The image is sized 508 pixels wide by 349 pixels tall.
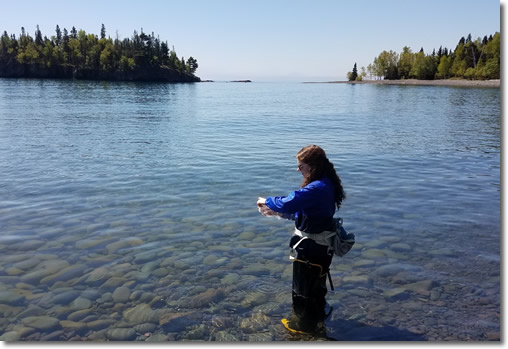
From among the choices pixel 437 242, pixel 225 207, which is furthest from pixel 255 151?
pixel 437 242

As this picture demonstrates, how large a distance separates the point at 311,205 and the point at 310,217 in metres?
0.22

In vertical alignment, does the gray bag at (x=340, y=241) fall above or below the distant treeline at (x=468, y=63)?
below

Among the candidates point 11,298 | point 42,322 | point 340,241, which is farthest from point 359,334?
point 11,298

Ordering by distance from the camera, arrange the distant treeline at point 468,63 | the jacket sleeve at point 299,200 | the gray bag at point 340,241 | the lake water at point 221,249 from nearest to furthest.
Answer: the jacket sleeve at point 299,200 → the gray bag at point 340,241 → the lake water at point 221,249 → the distant treeline at point 468,63

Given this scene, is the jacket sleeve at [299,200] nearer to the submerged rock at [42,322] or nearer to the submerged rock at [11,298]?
the submerged rock at [42,322]

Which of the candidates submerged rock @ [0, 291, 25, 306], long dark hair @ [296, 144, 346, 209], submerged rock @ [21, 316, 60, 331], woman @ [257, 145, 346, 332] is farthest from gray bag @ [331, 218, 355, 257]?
submerged rock @ [0, 291, 25, 306]

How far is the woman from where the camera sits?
19.0 ft

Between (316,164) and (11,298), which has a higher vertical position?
(316,164)

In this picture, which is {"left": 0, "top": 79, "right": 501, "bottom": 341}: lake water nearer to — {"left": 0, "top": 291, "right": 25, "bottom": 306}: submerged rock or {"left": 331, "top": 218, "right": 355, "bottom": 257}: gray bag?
{"left": 0, "top": 291, "right": 25, "bottom": 306}: submerged rock

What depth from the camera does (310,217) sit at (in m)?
5.92

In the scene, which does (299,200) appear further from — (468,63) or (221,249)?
(468,63)

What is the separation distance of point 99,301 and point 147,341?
1.58m

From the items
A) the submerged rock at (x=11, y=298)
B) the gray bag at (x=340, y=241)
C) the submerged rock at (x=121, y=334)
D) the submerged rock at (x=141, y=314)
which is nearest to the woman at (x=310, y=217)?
the gray bag at (x=340, y=241)

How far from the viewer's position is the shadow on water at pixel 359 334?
633cm
